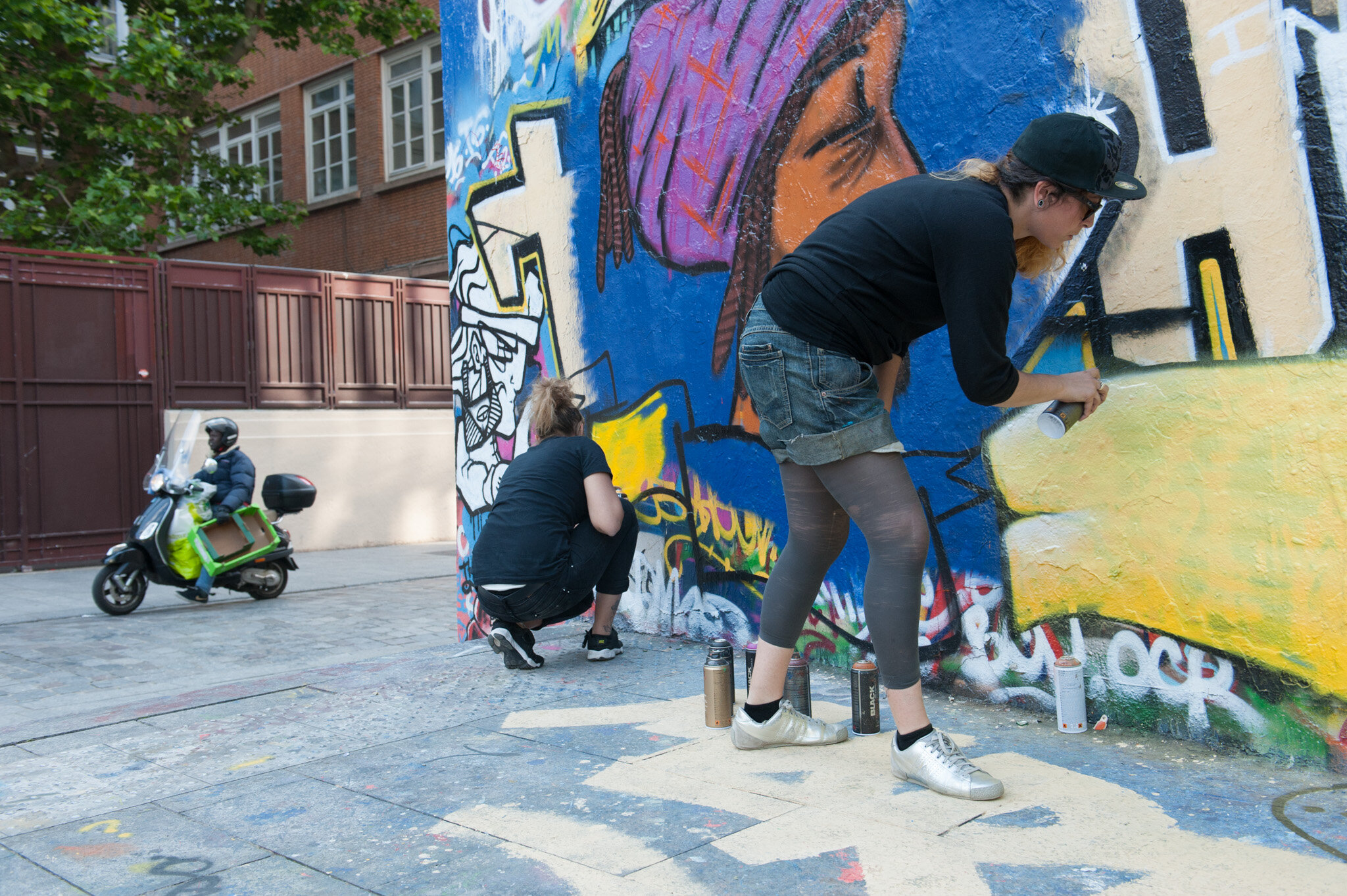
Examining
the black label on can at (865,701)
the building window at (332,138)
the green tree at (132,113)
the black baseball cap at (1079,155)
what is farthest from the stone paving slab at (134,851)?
the building window at (332,138)

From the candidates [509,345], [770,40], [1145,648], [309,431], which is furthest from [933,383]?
[309,431]

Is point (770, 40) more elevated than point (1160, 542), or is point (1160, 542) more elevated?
point (770, 40)

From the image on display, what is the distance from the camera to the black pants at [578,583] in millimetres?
4246

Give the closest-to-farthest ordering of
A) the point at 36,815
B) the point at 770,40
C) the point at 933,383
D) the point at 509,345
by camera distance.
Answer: the point at 36,815
the point at 933,383
the point at 770,40
the point at 509,345

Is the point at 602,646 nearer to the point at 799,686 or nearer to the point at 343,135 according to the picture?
the point at 799,686

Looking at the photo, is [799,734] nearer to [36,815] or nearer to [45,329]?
[36,815]

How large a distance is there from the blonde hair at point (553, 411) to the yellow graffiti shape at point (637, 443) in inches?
16.4

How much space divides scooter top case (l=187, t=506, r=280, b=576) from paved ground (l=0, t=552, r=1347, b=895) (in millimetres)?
3400

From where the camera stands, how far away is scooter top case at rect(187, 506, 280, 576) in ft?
25.0

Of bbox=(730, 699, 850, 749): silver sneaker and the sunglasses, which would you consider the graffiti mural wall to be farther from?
bbox=(730, 699, 850, 749): silver sneaker

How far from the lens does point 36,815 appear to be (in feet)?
9.34

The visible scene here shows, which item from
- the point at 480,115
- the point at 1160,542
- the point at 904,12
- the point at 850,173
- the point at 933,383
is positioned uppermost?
the point at 480,115

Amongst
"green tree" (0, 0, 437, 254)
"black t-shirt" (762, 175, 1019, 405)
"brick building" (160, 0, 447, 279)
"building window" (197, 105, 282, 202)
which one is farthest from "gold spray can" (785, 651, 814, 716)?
"building window" (197, 105, 282, 202)

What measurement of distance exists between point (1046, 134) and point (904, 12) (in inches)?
52.3
